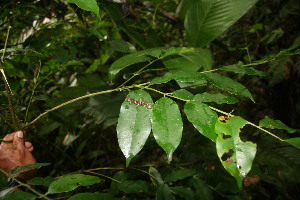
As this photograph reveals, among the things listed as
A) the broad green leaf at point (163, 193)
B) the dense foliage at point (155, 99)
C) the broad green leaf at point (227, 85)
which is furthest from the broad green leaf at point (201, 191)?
the broad green leaf at point (227, 85)

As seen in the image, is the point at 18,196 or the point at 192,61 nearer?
the point at 18,196

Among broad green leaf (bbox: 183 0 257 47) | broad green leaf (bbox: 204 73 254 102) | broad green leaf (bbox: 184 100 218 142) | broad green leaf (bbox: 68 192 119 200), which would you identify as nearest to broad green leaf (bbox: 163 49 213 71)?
broad green leaf (bbox: 183 0 257 47)

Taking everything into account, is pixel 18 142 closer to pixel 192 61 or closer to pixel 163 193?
pixel 163 193

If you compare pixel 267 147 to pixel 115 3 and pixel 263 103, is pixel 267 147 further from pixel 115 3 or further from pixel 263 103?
pixel 115 3

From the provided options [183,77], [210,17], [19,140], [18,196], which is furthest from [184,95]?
[210,17]

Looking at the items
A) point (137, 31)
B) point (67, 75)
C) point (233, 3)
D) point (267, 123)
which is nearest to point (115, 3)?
point (137, 31)
